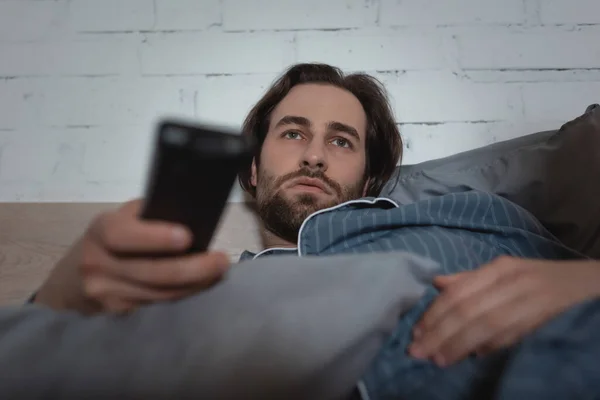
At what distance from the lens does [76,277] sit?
0.46 m

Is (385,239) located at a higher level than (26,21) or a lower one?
lower

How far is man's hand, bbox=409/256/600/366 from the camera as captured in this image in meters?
0.53

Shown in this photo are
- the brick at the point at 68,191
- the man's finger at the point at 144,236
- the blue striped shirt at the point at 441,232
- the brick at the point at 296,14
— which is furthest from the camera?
the brick at the point at 296,14

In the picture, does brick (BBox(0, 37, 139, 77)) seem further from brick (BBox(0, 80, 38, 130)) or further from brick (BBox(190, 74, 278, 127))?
brick (BBox(190, 74, 278, 127))

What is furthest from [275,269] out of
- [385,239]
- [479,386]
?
[385,239]

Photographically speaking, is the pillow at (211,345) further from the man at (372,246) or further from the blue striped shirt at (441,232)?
the blue striped shirt at (441,232)

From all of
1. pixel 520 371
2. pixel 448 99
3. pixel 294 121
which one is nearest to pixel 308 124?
pixel 294 121

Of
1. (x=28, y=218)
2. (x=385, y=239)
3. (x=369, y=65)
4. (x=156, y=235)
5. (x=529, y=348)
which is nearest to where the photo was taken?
(x=156, y=235)

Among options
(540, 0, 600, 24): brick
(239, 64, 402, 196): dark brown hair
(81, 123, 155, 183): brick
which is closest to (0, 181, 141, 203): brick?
(81, 123, 155, 183): brick

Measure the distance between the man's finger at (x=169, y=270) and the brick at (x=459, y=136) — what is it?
2.72ft

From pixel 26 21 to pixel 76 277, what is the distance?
953 mm

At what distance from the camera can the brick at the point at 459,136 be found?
1142 millimetres

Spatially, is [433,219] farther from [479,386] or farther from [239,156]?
[239,156]

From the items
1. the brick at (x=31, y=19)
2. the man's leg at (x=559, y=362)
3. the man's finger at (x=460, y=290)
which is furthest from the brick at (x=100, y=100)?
the man's leg at (x=559, y=362)
